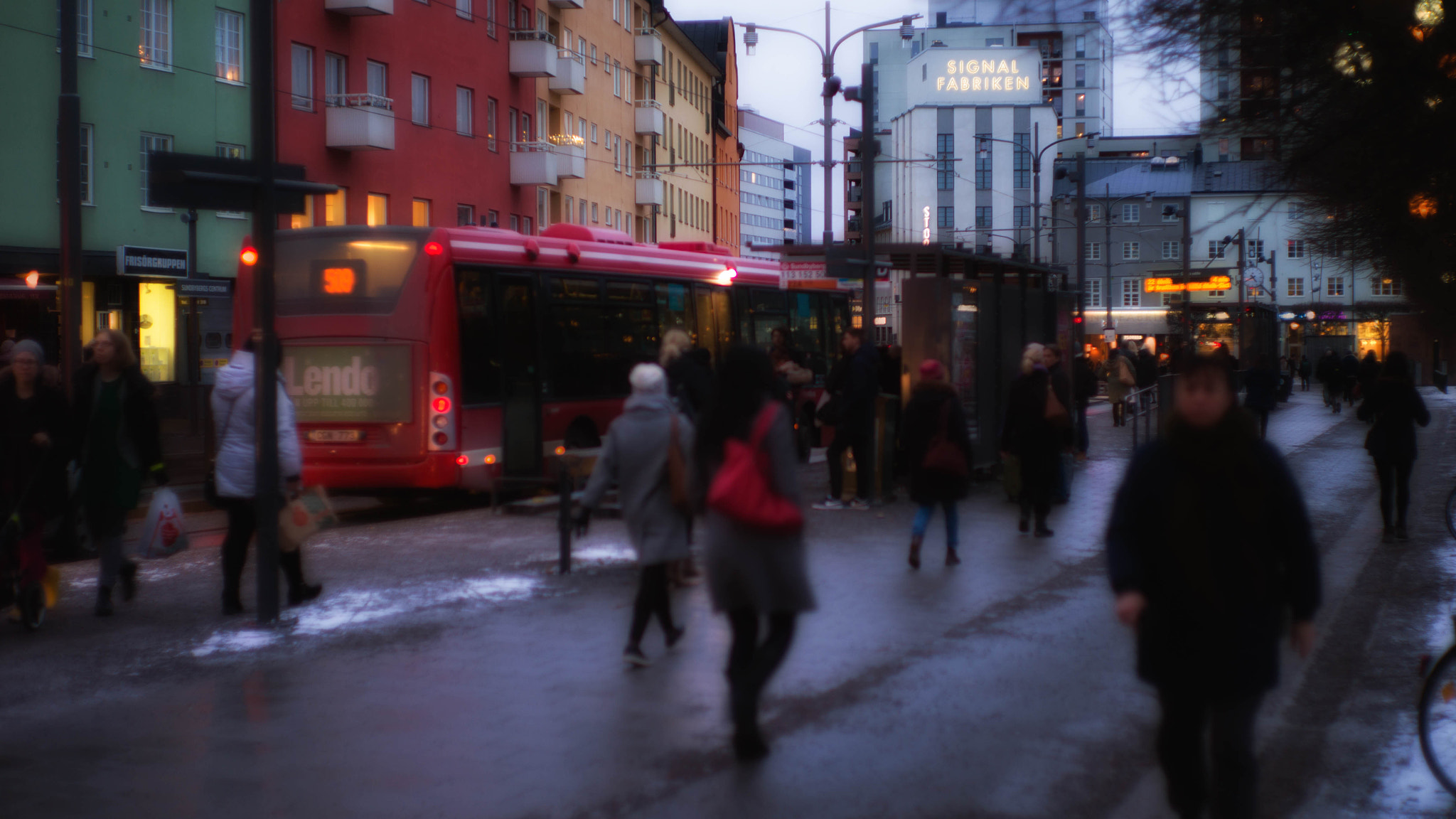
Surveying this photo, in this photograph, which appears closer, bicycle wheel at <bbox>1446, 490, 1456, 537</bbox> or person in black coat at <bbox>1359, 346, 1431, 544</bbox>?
person in black coat at <bbox>1359, 346, 1431, 544</bbox>

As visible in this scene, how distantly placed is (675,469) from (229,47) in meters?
29.2

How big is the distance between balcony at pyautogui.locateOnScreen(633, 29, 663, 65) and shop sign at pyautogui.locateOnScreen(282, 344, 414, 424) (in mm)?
48276

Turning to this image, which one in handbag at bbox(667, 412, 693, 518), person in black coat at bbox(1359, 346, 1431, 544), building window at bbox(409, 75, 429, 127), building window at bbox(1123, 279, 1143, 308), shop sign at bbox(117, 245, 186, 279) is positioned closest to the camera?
handbag at bbox(667, 412, 693, 518)

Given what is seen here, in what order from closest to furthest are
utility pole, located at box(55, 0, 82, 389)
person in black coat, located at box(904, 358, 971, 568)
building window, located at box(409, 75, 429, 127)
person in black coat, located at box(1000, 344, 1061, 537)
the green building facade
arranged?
1. person in black coat, located at box(904, 358, 971, 568)
2. person in black coat, located at box(1000, 344, 1061, 537)
3. utility pole, located at box(55, 0, 82, 389)
4. the green building facade
5. building window, located at box(409, 75, 429, 127)

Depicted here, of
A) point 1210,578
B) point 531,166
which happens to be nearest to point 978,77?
point 531,166

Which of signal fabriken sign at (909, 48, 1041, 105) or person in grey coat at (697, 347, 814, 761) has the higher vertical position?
signal fabriken sign at (909, 48, 1041, 105)

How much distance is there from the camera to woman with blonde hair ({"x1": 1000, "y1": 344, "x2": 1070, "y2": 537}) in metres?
13.9

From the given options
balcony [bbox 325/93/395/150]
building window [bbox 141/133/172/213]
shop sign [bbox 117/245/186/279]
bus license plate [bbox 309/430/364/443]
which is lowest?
bus license plate [bbox 309/430/364/443]

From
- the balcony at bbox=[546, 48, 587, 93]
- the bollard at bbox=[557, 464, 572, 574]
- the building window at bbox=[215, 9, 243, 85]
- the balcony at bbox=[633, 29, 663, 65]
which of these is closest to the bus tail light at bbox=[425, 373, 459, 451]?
the bollard at bbox=[557, 464, 572, 574]

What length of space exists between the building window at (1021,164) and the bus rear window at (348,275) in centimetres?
10277

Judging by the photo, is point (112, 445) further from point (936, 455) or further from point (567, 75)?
point (567, 75)

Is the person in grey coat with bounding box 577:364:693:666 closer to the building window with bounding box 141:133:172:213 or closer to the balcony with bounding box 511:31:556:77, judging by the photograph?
the building window with bounding box 141:133:172:213

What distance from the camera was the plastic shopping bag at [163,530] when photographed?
32.0ft

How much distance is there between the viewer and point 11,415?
31.1ft
